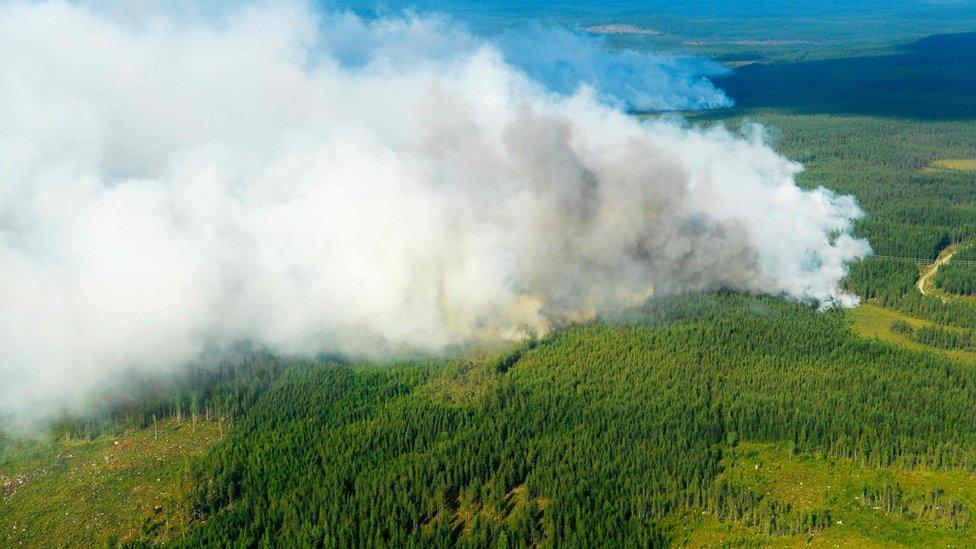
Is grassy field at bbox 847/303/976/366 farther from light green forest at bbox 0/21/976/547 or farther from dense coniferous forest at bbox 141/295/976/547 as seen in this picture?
dense coniferous forest at bbox 141/295/976/547

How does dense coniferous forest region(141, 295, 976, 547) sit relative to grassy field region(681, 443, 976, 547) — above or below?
above

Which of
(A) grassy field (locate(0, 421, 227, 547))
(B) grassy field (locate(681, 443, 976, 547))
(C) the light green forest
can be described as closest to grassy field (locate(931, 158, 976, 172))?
(C) the light green forest

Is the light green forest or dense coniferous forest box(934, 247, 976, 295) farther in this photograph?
dense coniferous forest box(934, 247, 976, 295)

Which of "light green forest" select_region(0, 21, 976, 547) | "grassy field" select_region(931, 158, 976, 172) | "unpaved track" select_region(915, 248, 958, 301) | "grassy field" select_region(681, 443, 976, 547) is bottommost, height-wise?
"grassy field" select_region(681, 443, 976, 547)

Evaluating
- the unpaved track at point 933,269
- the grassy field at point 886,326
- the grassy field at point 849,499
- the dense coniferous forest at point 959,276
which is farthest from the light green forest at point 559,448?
the unpaved track at point 933,269

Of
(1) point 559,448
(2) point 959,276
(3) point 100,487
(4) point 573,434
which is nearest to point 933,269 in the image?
(2) point 959,276

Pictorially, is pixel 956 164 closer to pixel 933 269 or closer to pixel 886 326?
pixel 933 269
